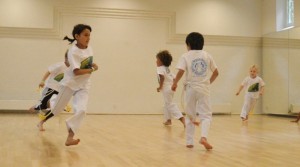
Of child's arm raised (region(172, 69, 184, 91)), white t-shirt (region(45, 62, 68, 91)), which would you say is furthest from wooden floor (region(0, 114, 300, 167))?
white t-shirt (region(45, 62, 68, 91))

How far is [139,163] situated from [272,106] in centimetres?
1043

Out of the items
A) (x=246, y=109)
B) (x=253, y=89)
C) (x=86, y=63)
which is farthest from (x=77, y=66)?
(x=253, y=89)

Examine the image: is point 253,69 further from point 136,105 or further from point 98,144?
point 98,144

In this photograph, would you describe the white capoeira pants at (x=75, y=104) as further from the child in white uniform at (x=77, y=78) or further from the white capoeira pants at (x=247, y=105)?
the white capoeira pants at (x=247, y=105)

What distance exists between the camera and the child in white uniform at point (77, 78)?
15.3ft

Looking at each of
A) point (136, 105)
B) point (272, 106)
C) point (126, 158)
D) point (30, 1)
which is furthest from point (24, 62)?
point (126, 158)

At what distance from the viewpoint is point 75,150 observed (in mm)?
4453

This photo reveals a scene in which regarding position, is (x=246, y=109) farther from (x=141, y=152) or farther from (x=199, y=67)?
(x=141, y=152)

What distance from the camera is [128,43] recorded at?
511 inches

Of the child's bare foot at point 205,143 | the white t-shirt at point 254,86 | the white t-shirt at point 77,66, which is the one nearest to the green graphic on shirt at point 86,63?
the white t-shirt at point 77,66

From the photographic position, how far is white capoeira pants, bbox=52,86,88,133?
4.66 m

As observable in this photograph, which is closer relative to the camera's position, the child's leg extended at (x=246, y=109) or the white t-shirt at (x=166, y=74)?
the white t-shirt at (x=166, y=74)

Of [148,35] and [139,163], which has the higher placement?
[148,35]

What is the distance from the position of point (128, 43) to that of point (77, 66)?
8.43 metres
